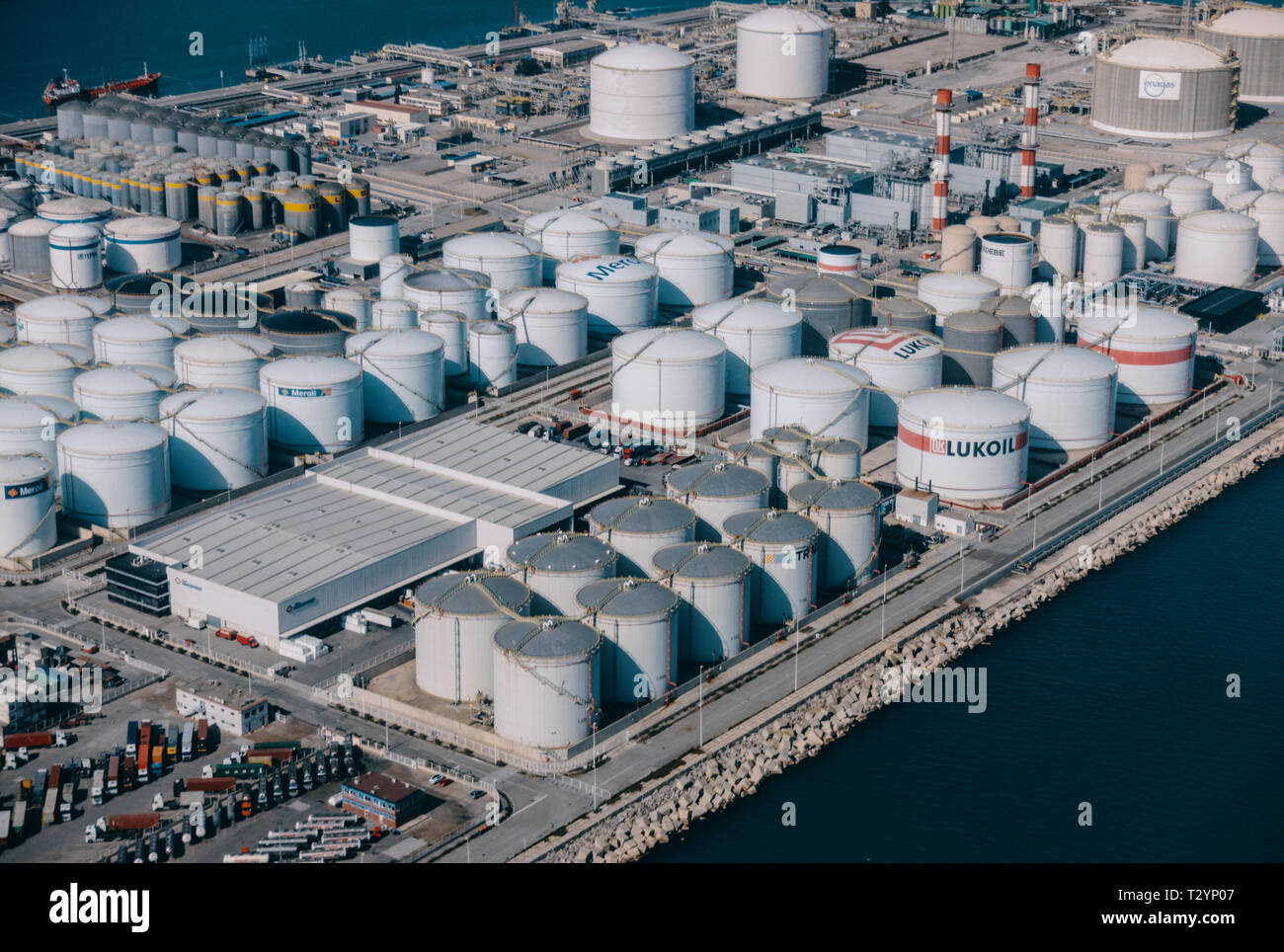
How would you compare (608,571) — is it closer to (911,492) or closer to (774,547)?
(774,547)

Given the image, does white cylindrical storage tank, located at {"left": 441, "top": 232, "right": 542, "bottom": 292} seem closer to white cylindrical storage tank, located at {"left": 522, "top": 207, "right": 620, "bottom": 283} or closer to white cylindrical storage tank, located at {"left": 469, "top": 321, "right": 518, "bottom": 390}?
white cylindrical storage tank, located at {"left": 522, "top": 207, "right": 620, "bottom": 283}

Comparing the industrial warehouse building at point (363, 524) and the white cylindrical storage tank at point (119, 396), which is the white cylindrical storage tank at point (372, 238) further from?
the industrial warehouse building at point (363, 524)

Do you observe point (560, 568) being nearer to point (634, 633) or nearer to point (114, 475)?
point (634, 633)

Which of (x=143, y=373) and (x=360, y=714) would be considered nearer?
(x=360, y=714)

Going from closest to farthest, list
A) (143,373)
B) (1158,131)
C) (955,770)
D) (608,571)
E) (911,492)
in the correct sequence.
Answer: (955,770), (608,571), (911,492), (143,373), (1158,131)

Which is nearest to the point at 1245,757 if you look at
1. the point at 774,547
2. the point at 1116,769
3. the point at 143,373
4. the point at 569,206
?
the point at 1116,769

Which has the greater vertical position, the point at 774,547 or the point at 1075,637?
the point at 774,547

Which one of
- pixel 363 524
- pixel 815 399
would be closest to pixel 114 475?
pixel 363 524
